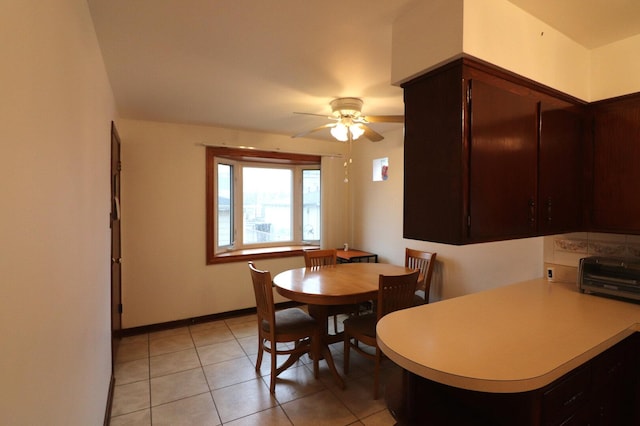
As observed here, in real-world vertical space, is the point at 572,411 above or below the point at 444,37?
below

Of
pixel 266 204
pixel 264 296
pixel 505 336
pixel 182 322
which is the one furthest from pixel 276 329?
pixel 266 204

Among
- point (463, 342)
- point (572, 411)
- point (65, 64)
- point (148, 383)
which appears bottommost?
point (148, 383)

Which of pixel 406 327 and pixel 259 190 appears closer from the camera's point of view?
pixel 406 327

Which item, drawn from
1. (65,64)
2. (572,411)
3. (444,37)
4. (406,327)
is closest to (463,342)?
(406,327)

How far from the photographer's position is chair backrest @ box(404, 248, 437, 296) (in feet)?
10.6

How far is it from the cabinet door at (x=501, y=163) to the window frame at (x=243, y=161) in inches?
124

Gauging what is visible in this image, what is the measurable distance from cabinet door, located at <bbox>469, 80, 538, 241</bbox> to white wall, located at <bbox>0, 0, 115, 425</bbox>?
1.51 meters

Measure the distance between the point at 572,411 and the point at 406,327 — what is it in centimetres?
72

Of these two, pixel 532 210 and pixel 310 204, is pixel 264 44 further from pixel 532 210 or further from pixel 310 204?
pixel 310 204

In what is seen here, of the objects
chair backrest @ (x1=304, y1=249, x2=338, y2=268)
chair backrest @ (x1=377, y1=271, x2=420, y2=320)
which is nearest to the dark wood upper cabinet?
chair backrest @ (x1=377, y1=271, x2=420, y2=320)

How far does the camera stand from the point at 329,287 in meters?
2.59

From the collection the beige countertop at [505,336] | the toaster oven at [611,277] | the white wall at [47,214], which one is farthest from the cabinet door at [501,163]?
the white wall at [47,214]

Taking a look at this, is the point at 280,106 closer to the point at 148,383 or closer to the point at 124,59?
the point at 124,59

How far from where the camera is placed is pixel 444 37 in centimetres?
140
